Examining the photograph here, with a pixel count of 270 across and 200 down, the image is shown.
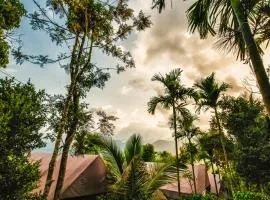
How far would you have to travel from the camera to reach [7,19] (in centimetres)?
695

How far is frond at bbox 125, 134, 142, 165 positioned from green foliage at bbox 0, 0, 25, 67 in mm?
4853

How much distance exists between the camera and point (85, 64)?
467 inches

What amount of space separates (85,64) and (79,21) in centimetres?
199

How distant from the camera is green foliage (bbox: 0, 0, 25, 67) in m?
6.53

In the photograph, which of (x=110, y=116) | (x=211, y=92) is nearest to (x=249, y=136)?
(x=211, y=92)

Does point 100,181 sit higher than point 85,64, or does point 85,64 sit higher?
point 85,64

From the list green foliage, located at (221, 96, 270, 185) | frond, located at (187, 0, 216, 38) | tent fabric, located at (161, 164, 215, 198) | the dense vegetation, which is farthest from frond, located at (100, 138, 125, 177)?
tent fabric, located at (161, 164, 215, 198)

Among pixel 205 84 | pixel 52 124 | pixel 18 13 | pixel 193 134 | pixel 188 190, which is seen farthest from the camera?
pixel 193 134

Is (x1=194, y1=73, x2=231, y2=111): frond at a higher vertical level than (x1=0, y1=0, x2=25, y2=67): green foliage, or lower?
higher

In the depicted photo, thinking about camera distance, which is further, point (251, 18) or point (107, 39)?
point (107, 39)

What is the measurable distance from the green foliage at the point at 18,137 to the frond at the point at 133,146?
3.06m

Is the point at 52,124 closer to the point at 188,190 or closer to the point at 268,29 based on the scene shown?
the point at 268,29

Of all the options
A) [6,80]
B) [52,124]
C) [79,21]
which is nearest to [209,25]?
[6,80]

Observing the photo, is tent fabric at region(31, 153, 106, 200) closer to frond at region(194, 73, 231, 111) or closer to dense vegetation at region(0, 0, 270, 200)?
dense vegetation at region(0, 0, 270, 200)
